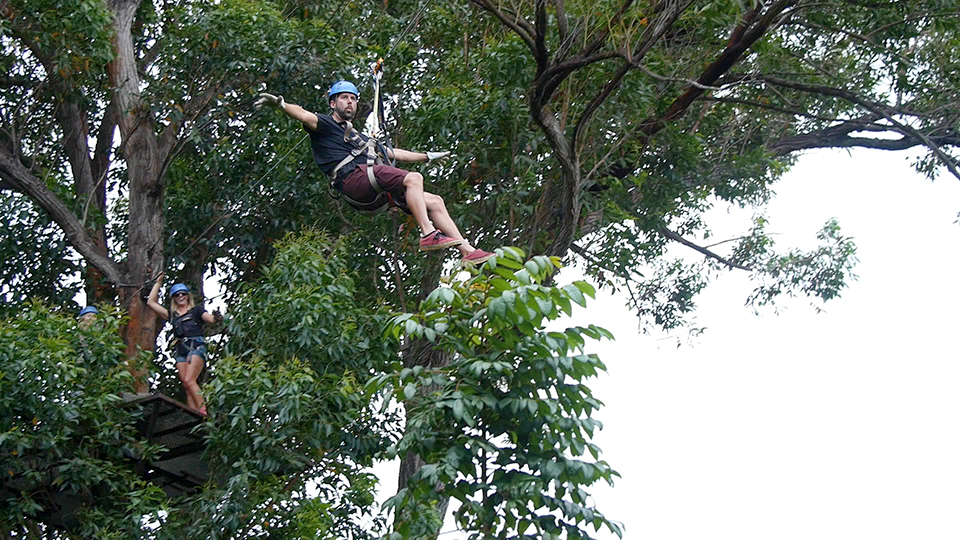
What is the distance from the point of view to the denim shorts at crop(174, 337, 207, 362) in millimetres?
9969

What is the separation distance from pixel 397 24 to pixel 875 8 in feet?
13.0

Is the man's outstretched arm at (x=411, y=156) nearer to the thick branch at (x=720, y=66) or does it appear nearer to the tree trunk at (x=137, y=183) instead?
the thick branch at (x=720, y=66)

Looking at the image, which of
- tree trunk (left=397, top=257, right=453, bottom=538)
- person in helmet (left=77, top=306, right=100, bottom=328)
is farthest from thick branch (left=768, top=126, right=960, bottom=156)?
person in helmet (left=77, top=306, right=100, bottom=328)

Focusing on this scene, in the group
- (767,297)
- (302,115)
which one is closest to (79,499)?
(302,115)

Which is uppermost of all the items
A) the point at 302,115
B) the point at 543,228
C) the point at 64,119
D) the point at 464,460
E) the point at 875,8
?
the point at 64,119

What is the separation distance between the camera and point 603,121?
10180 millimetres

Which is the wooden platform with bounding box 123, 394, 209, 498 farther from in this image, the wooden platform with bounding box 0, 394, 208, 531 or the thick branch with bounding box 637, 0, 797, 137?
the thick branch with bounding box 637, 0, 797, 137

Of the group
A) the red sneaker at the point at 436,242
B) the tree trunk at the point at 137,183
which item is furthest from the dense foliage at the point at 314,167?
the red sneaker at the point at 436,242

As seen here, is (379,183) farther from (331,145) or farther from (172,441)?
(172,441)

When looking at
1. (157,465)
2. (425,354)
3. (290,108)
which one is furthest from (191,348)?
(290,108)

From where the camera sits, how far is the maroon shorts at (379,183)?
7688mm

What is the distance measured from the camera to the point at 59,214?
10977mm

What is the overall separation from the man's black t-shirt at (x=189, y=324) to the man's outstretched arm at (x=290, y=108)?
2.60 meters

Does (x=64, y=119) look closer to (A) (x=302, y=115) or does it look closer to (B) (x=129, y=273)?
(B) (x=129, y=273)
